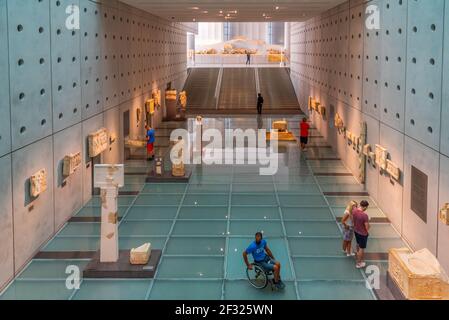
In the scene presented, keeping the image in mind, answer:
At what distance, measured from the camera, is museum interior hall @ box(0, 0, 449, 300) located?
10516 millimetres

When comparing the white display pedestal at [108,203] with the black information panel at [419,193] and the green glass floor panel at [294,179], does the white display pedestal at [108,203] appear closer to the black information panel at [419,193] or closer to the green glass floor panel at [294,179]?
the black information panel at [419,193]

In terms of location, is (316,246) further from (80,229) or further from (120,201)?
(120,201)

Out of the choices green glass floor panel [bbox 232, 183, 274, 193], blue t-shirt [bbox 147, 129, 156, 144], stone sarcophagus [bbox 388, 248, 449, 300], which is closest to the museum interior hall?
stone sarcophagus [bbox 388, 248, 449, 300]

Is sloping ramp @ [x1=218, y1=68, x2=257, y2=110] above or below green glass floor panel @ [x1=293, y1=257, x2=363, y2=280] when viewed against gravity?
above

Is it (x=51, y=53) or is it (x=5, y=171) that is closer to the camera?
(x=5, y=171)

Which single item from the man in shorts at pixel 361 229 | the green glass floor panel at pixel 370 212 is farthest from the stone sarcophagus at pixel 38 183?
the green glass floor panel at pixel 370 212

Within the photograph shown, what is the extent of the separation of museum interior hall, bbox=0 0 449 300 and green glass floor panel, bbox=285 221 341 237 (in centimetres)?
7

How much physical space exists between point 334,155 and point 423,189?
11.8m

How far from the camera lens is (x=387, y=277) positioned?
10.5 metres

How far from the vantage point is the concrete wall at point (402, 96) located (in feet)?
35.9

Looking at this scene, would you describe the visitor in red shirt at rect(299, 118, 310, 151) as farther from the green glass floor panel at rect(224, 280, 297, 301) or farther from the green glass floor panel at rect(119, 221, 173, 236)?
the green glass floor panel at rect(224, 280, 297, 301)

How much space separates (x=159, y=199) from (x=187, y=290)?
6885 mm
